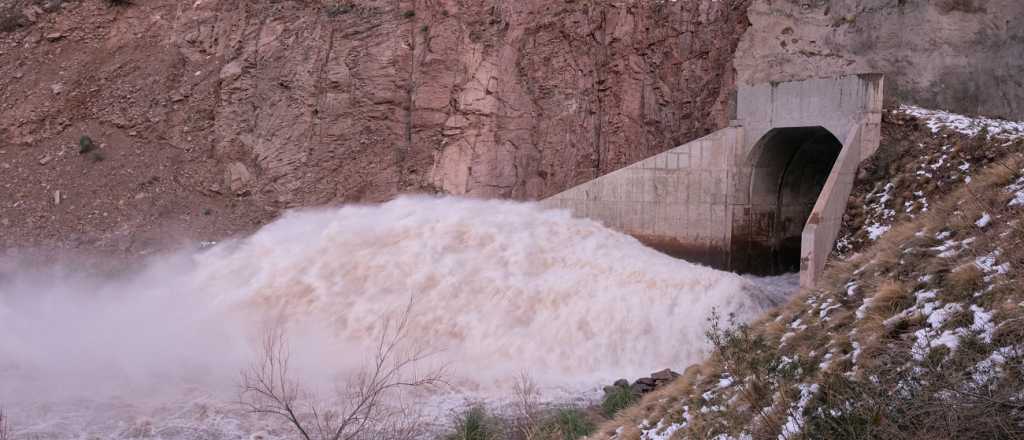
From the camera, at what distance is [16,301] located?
56.5 feet

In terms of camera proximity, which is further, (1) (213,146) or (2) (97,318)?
(1) (213,146)

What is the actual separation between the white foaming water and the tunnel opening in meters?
2.40

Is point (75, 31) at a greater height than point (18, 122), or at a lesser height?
greater

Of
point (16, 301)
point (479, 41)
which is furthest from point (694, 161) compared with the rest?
point (16, 301)

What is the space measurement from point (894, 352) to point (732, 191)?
12569 mm

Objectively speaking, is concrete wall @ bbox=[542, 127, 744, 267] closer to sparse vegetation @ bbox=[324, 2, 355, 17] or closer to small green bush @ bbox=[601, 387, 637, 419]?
small green bush @ bbox=[601, 387, 637, 419]

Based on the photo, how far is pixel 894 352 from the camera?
19.4 ft

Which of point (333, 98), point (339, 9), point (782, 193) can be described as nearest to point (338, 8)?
point (339, 9)

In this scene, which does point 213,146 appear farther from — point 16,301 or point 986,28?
point 986,28

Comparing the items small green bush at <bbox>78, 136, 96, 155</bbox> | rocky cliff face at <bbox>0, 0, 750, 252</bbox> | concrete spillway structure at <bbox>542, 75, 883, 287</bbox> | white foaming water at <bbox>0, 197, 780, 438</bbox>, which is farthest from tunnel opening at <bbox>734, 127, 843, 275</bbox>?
small green bush at <bbox>78, 136, 96, 155</bbox>

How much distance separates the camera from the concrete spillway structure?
17.7 meters

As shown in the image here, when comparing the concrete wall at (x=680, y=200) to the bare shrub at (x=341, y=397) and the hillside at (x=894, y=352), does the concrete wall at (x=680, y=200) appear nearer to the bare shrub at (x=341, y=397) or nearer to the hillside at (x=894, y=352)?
the bare shrub at (x=341, y=397)

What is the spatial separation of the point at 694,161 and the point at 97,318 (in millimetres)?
12534

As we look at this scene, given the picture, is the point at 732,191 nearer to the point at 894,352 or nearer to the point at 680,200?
the point at 680,200
